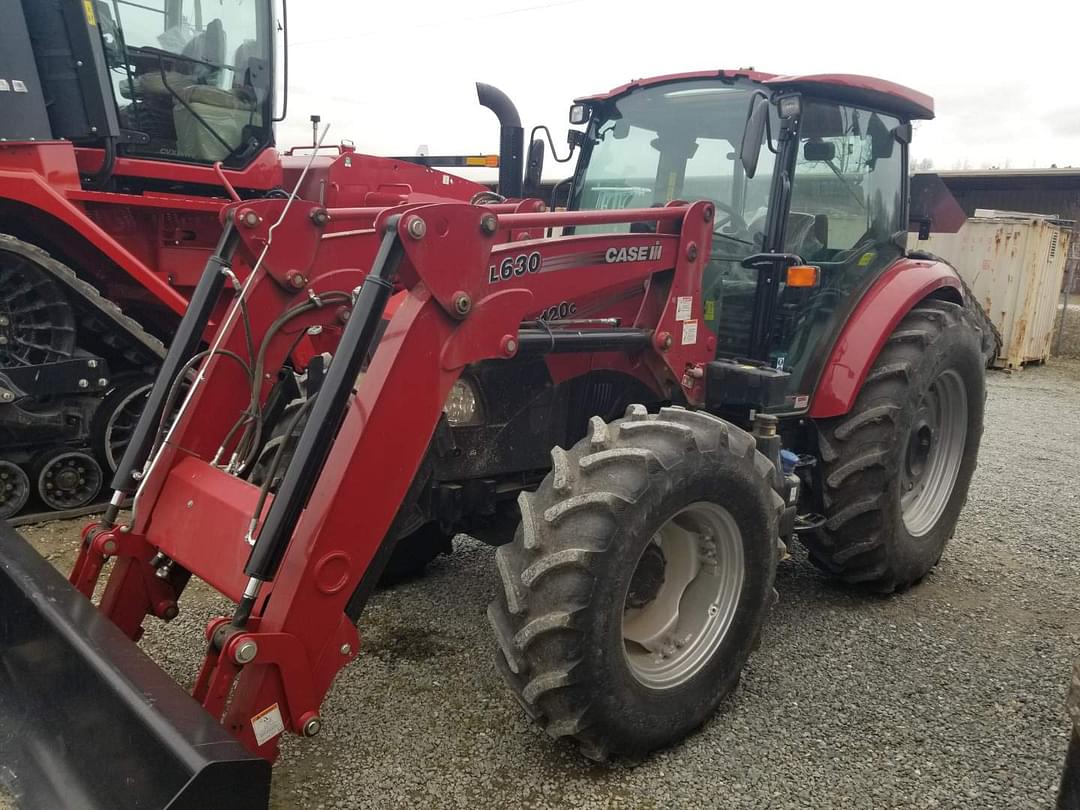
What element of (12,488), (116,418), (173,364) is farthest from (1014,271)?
(12,488)

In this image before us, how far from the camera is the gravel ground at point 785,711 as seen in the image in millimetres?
2498

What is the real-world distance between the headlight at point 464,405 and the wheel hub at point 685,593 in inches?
31.6

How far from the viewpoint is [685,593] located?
2875 millimetres

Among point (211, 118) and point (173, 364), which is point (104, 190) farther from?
point (173, 364)

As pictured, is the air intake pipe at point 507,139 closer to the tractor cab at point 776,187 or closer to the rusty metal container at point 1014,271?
the tractor cab at point 776,187

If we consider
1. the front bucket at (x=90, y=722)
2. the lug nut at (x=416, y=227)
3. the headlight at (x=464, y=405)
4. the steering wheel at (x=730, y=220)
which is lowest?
the front bucket at (x=90, y=722)

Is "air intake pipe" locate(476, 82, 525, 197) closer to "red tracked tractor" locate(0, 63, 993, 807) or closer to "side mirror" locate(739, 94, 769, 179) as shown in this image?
"red tracked tractor" locate(0, 63, 993, 807)

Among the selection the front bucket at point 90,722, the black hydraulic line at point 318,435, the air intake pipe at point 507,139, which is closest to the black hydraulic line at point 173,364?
the front bucket at point 90,722

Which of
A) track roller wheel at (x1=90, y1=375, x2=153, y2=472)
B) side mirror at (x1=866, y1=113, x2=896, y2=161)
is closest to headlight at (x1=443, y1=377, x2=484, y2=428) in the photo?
side mirror at (x1=866, y1=113, x2=896, y2=161)

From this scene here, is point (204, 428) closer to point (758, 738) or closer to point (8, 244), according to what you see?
point (758, 738)

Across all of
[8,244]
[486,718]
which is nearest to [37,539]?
[8,244]

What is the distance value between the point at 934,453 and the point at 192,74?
17.3 feet

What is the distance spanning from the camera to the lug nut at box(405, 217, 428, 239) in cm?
221

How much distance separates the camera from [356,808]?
237 cm
